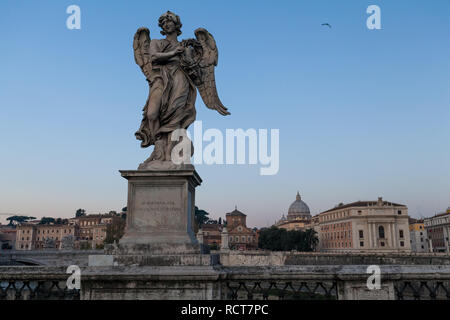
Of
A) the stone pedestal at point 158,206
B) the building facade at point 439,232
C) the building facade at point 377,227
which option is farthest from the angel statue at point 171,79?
the building facade at point 377,227

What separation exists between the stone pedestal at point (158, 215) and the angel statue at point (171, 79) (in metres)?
0.44

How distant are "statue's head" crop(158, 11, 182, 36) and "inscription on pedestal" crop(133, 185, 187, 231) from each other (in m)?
3.32

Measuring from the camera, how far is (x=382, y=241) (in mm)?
121562

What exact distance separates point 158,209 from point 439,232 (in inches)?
5106

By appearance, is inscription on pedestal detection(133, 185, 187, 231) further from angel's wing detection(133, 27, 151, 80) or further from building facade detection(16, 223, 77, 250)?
building facade detection(16, 223, 77, 250)

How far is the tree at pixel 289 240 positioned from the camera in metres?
118

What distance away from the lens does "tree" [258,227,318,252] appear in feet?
387

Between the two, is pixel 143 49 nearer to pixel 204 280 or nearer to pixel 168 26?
pixel 168 26

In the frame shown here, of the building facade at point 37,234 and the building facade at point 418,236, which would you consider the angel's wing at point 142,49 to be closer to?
the building facade at point 37,234

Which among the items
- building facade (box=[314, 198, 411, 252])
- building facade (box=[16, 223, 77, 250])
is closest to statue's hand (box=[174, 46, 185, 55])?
building facade (box=[314, 198, 411, 252])

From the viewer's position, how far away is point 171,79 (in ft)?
26.6
